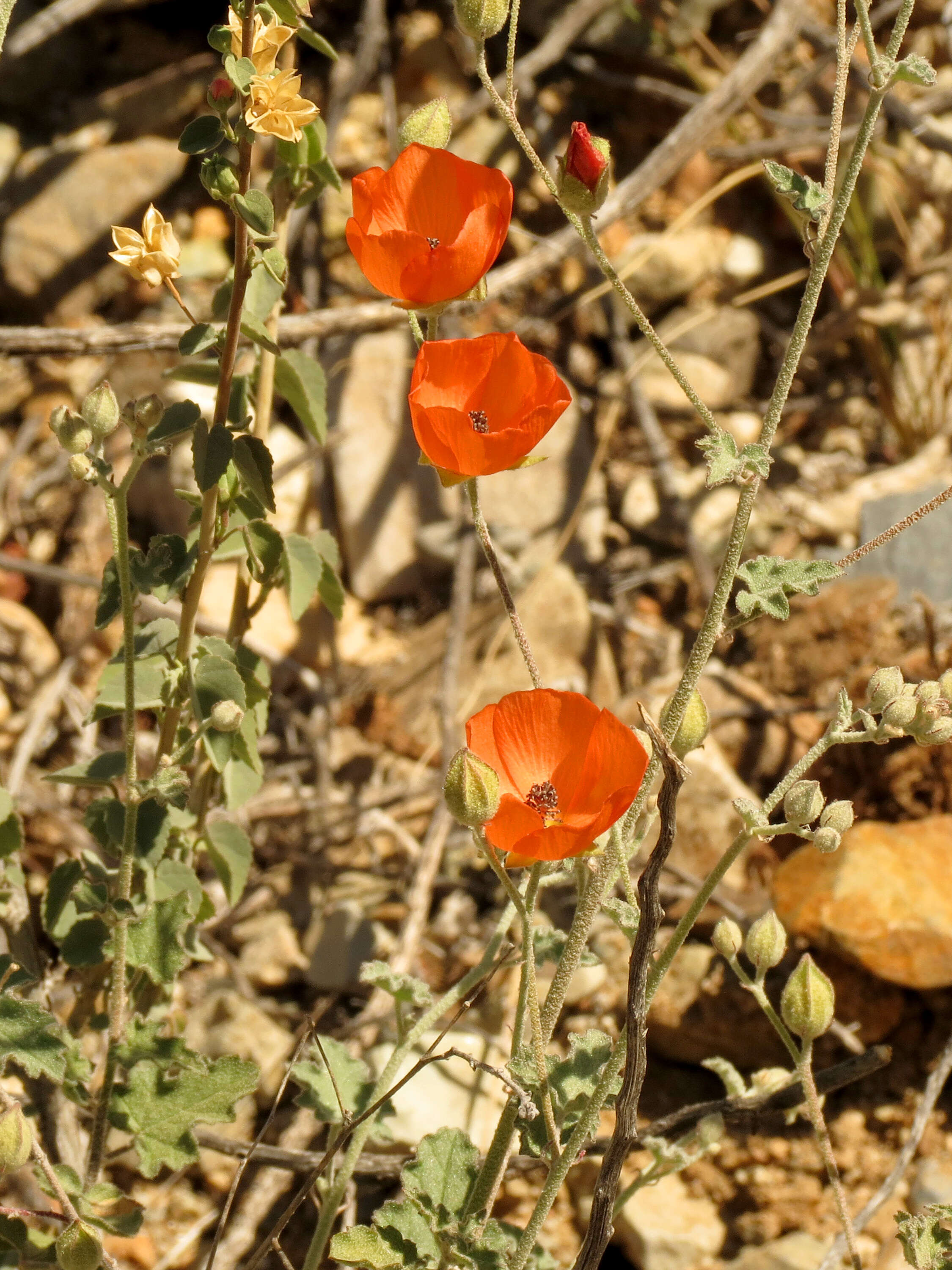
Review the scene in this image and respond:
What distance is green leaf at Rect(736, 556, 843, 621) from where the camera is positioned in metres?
1.38

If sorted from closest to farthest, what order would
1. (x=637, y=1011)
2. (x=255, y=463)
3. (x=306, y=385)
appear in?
(x=637, y=1011), (x=255, y=463), (x=306, y=385)

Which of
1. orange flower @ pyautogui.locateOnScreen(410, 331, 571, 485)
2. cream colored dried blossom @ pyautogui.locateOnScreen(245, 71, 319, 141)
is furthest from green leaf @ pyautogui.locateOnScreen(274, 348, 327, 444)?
cream colored dried blossom @ pyautogui.locateOnScreen(245, 71, 319, 141)

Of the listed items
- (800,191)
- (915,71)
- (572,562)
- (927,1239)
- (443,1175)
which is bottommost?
(572,562)

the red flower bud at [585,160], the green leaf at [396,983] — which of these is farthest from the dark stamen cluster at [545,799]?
the red flower bud at [585,160]

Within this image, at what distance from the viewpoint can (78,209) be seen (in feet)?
12.7

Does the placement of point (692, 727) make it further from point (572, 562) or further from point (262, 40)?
point (572, 562)

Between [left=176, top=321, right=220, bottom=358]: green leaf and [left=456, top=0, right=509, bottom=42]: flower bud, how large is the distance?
1.69ft

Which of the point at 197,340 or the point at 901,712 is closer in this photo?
the point at 901,712

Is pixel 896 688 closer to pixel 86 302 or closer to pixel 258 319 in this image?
pixel 258 319

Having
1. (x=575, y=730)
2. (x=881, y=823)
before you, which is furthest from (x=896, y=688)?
(x=881, y=823)

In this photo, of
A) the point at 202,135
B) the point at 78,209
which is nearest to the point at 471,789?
the point at 202,135

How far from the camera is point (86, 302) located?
3.90m

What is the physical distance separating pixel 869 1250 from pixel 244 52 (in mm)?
2373

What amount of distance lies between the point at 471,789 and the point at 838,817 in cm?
47
